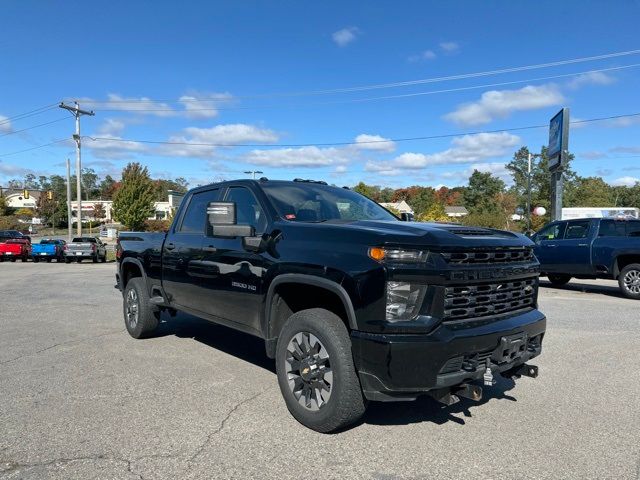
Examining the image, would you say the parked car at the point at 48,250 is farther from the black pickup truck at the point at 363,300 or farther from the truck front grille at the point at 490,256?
the truck front grille at the point at 490,256

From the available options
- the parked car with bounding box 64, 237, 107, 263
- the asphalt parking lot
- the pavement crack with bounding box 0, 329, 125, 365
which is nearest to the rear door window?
the asphalt parking lot

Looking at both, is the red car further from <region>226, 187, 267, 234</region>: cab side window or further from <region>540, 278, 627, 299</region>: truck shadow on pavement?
<region>226, 187, 267, 234</region>: cab side window

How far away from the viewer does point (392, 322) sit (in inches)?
133

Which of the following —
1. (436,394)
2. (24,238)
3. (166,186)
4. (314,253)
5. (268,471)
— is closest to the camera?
(268,471)

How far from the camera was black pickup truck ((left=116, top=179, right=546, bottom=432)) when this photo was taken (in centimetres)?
339

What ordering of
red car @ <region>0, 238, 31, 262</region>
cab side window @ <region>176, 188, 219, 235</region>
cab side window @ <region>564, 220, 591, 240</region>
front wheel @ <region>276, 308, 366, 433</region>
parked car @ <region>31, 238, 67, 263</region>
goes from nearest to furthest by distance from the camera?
front wheel @ <region>276, 308, 366, 433</region> → cab side window @ <region>176, 188, 219, 235</region> → cab side window @ <region>564, 220, 591, 240</region> → red car @ <region>0, 238, 31, 262</region> → parked car @ <region>31, 238, 67, 263</region>

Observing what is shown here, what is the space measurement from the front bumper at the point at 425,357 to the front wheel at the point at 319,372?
0.13m

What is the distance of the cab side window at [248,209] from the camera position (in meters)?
4.68

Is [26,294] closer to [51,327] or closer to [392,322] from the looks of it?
[51,327]

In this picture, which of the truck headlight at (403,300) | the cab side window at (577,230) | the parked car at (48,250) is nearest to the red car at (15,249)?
the parked car at (48,250)

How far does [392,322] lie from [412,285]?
28 cm

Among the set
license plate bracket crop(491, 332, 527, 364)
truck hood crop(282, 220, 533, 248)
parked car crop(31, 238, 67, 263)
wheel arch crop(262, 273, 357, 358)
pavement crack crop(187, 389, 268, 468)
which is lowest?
parked car crop(31, 238, 67, 263)

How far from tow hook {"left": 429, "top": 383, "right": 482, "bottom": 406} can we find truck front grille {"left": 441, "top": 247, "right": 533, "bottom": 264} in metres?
0.86

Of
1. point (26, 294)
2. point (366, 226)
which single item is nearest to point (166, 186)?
point (26, 294)
